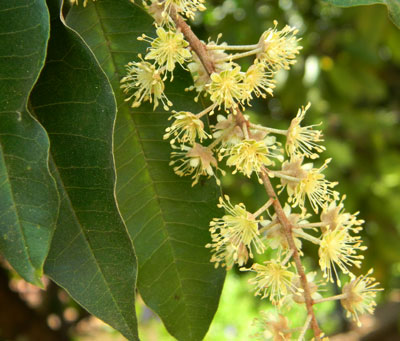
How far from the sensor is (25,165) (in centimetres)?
69

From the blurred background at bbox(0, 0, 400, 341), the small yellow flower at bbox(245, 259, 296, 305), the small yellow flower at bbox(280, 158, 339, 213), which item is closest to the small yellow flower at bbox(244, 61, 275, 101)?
the small yellow flower at bbox(280, 158, 339, 213)

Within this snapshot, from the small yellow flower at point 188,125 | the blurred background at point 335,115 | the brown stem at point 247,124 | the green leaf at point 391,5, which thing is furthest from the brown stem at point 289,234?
the blurred background at point 335,115

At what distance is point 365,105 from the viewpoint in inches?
115

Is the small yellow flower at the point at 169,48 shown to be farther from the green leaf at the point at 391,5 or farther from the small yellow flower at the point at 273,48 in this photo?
the green leaf at the point at 391,5

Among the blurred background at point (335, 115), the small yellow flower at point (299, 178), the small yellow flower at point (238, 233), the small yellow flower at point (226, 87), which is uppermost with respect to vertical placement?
the small yellow flower at point (226, 87)

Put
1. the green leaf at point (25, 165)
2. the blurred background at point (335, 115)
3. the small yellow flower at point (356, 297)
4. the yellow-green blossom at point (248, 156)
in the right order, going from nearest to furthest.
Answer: the green leaf at point (25, 165)
the yellow-green blossom at point (248, 156)
the small yellow flower at point (356, 297)
the blurred background at point (335, 115)

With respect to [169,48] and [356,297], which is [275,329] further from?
[169,48]

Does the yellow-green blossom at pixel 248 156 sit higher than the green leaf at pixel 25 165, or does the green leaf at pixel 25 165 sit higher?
the green leaf at pixel 25 165

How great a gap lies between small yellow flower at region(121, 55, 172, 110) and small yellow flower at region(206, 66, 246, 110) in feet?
0.25

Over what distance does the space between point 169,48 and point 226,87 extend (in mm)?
95

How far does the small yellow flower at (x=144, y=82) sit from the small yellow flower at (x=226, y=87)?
0.25ft

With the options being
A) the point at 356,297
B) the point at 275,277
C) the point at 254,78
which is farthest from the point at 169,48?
the point at 356,297

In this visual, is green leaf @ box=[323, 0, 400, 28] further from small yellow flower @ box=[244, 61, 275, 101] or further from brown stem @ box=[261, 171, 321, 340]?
brown stem @ box=[261, 171, 321, 340]

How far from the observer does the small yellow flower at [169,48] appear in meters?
0.77
